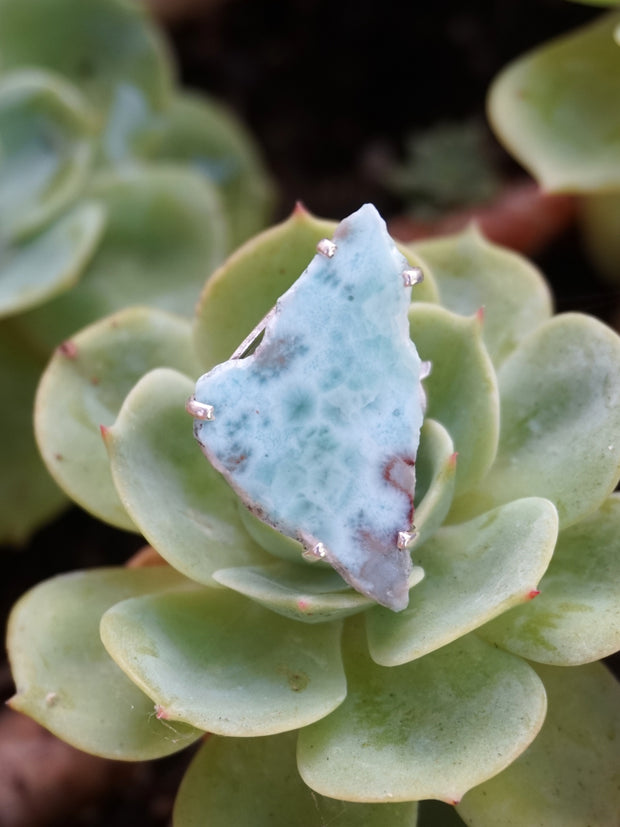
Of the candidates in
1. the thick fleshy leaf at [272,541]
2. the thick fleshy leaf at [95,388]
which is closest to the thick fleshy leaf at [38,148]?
the thick fleshy leaf at [95,388]

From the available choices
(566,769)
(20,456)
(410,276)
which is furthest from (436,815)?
(20,456)

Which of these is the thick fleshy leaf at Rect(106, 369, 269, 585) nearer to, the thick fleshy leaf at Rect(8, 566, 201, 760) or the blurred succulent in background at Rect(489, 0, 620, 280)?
the thick fleshy leaf at Rect(8, 566, 201, 760)

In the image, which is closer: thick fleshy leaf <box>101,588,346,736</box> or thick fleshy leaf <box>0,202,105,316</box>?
thick fleshy leaf <box>101,588,346,736</box>

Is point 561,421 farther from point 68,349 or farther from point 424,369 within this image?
point 68,349

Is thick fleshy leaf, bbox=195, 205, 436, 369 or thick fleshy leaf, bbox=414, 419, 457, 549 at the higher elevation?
thick fleshy leaf, bbox=195, 205, 436, 369

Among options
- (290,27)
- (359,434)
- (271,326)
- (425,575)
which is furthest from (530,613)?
(290,27)

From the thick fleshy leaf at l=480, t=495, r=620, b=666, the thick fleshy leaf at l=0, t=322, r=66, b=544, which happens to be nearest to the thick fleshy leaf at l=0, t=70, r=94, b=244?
the thick fleshy leaf at l=0, t=322, r=66, b=544

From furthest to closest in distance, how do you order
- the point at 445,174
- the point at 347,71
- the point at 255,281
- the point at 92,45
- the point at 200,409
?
the point at 347,71
the point at 445,174
the point at 92,45
the point at 255,281
the point at 200,409
